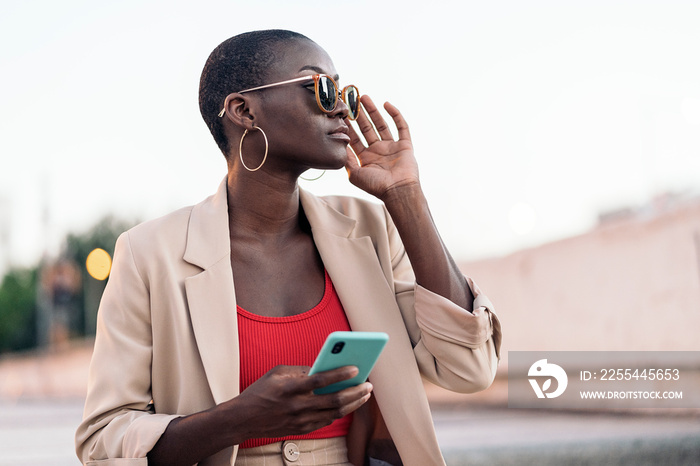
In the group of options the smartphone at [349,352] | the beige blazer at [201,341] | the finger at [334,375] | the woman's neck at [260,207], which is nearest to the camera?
the smartphone at [349,352]

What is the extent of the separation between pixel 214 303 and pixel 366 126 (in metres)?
0.90

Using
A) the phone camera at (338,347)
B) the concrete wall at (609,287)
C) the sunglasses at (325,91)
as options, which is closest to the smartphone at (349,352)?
the phone camera at (338,347)

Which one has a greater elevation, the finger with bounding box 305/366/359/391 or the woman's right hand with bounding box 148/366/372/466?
the finger with bounding box 305/366/359/391

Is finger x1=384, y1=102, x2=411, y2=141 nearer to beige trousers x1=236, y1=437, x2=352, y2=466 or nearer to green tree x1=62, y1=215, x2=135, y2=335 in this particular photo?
beige trousers x1=236, y1=437, x2=352, y2=466

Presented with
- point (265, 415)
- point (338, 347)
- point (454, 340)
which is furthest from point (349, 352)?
point (454, 340)

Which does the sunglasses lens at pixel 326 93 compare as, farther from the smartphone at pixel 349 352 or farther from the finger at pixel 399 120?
the smartphone at pixel 349 352

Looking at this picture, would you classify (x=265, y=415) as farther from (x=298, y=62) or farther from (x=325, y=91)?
(x=298, y=62)

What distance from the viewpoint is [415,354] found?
272cm

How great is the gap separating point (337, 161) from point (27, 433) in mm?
11605

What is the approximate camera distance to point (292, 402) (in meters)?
2.11

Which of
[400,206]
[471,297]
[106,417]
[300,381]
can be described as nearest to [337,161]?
[400,206]

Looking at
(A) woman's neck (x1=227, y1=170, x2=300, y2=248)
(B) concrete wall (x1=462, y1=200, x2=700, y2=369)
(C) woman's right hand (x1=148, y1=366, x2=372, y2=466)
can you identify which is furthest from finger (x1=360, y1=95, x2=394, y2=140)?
(B) concrete wall (x1=462, y1=200, x2=700, y2=369)

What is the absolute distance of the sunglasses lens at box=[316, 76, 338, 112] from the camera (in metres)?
2.70

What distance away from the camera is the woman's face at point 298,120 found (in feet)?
8.93
